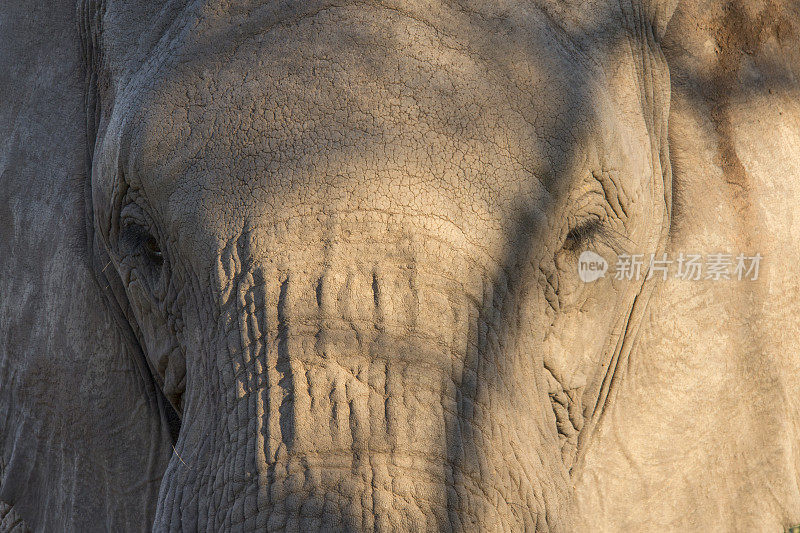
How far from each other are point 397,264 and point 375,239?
5 centimetres

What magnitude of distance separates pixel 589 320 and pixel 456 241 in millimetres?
459

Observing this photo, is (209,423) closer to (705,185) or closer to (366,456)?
(366,456)

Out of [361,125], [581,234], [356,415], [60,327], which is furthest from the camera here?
[60,327]

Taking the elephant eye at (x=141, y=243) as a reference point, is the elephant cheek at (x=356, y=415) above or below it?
below

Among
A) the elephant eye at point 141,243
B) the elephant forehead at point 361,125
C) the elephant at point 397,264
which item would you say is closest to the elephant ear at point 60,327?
the elephant at point 397,264

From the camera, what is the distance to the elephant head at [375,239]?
5.06 ft

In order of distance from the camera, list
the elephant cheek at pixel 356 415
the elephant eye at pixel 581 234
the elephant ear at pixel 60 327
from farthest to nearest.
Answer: the elephant ear at pixel 60 327 → the elephant eye at pixel 581 234 → the elephant cheek at pixel 356 415

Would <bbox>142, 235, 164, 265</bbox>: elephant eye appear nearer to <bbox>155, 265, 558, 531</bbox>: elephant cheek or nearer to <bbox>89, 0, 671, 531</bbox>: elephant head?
<bbox>89, 0, 671, 531</bbox>: elephant head

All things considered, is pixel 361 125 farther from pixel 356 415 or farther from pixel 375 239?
pixel 356 415

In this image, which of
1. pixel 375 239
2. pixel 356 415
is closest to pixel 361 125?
pixel 375 239

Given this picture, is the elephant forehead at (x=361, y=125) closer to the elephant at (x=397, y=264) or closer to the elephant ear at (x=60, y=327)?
the elephant at (x=397, y=264)

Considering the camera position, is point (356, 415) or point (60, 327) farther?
point (60, 327)

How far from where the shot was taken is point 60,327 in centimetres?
222

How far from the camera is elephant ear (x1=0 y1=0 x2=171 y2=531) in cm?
218
